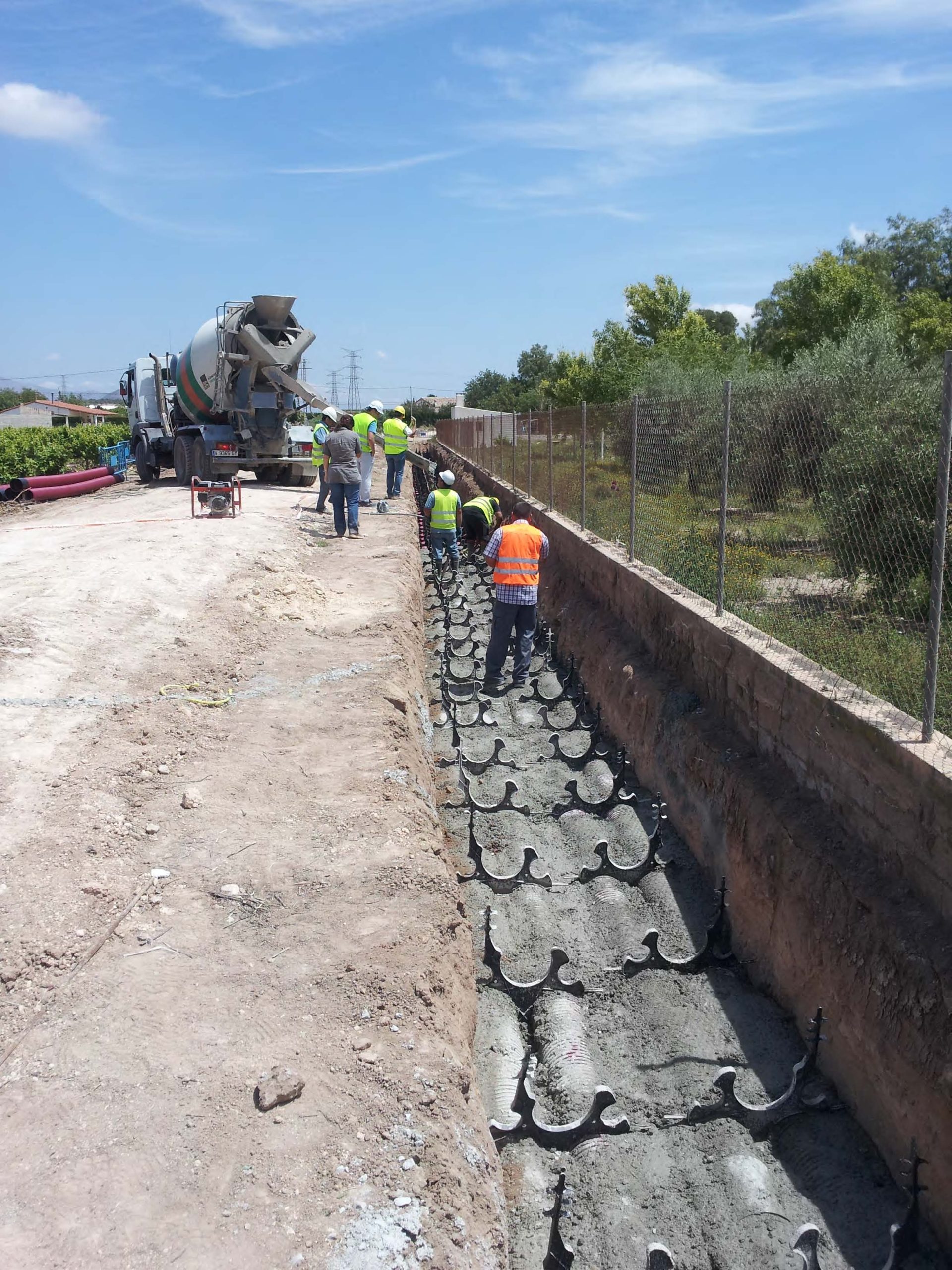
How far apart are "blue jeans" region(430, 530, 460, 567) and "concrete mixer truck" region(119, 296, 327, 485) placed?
4.44m

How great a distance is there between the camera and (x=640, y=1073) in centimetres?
458

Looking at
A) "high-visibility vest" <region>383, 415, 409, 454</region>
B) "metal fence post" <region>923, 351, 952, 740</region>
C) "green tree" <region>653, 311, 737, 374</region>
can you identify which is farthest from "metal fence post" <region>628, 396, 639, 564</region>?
"green tree" <region>653, 311, 737, 374</region>

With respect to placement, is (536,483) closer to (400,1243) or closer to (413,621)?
(413,621)

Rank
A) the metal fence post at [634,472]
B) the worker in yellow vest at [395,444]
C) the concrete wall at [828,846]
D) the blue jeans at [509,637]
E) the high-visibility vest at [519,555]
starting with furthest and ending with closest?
the worker in yellow vest at [395,444] → the blue jeans at [509,637] → the high-visibility vest at [519,555] → the metal fence post at [634,472] → the concrete wall at [828,846]

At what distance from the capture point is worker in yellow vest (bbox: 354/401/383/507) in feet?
56.2

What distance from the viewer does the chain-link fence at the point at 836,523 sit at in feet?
16.7

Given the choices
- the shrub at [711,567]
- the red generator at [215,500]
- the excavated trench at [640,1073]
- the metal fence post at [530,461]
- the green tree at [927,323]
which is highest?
the green tree at [927,323]

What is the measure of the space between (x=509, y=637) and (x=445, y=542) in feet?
13.9

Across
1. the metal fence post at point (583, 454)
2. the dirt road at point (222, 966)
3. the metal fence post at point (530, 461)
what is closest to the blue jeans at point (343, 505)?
the metal fence post at point (530, 461)

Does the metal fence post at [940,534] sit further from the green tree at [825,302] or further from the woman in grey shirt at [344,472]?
the green tree at [825,302]

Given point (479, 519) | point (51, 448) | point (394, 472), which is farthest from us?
point (51, 448)

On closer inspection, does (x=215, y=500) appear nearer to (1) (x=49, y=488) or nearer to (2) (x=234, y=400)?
(2) (x=234, y=400)

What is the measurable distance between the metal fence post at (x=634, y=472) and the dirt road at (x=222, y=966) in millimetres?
2800

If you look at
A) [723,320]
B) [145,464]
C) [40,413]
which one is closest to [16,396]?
[40,413]
